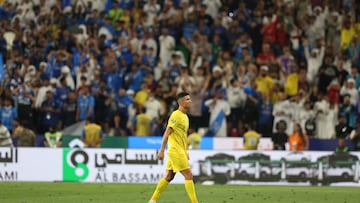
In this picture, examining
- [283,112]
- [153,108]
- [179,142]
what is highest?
[153,108]

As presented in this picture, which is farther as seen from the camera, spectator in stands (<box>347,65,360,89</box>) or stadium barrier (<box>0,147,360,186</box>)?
spectator in stands (<box>347,65,360,89</box>)

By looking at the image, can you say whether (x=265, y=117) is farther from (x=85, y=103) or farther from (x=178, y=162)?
(x=178, y=162)

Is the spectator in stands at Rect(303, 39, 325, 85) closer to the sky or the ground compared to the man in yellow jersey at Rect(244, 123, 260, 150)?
closer to the sky

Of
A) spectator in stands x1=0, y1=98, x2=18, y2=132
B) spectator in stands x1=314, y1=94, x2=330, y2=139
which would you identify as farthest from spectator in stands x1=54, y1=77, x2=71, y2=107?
spectator in stands x1=314, y1=94, x2=330, y2=139

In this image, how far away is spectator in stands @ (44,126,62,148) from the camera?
2920cm

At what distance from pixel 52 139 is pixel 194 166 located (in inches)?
190

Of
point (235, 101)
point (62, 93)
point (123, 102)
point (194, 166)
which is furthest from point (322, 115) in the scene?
point (62, 93)

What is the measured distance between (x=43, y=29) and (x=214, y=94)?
7.05 metres

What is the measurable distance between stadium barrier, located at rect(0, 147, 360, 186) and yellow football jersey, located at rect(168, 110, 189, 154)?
1078cm

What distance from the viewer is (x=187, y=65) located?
3119 cm

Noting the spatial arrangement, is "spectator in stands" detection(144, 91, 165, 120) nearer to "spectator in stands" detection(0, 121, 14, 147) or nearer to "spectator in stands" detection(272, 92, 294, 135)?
"spectator in stands" detection(272, 92, 294, 135)

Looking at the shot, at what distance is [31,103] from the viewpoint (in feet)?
100

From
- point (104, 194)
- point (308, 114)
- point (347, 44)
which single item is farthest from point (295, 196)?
point (347, 44)

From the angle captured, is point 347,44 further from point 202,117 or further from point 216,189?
point 216,189
